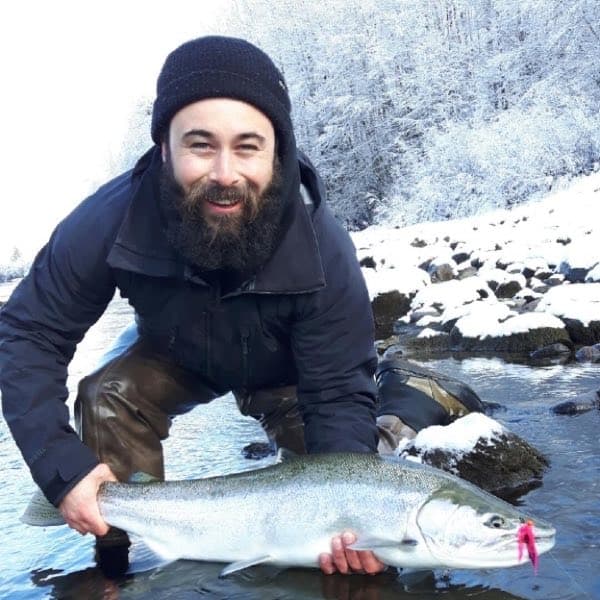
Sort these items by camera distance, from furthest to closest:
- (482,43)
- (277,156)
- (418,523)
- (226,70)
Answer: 1. (482,43)
2. (277,156)
3. (226,70)
4. (418,523)

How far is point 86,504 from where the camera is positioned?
9.52 feet

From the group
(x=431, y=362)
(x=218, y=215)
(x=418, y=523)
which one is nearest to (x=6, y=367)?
(x=218, y=215)

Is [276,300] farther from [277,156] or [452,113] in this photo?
[452,113]

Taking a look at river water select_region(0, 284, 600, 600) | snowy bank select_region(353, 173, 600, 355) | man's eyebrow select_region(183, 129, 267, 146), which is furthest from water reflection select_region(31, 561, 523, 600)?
snowy bank select_region(353, 173, 600, 355)

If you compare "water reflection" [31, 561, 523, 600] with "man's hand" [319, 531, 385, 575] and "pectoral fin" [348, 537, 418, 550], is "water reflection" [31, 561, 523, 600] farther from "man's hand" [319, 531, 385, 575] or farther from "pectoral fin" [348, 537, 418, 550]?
"pectoral fin" [348, 537, 418, 550]

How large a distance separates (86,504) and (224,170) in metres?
1.40

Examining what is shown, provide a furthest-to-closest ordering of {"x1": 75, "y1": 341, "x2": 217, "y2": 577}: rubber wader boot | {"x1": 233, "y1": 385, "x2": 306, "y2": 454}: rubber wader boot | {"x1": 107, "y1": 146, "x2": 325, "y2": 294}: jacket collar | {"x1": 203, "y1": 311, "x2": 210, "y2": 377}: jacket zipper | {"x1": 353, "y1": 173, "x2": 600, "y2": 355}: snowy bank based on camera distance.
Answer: {"x1": 353, "y1": 173, "x2": 600, "y2": 355}: snowy bank, {"x1": 233, "y1": 385, "x2": 306, "y2": 454}: rubber wader boot, {"x1": 75, "y1": 341, "x2": 217, "y2": 577}: rubber wader boot, {"x1": 203, "y1": 311, "x2": 210, "y2": 377}: jacket zipper, {"x1": 107, "y1": 146, "x2": 325, "y2": 294}: jacket collar

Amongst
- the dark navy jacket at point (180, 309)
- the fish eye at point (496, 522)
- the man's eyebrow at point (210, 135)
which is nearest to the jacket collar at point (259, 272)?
the dark navy jacket at point (180, 309)

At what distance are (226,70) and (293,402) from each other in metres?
1.73

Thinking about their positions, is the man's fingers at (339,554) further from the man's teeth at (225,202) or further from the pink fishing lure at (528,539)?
the man's teeth at (225,202)

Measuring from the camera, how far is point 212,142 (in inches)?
119

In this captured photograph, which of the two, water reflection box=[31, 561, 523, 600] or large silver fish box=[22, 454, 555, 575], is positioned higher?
large silver fish box=[22, 454, 555, 575]

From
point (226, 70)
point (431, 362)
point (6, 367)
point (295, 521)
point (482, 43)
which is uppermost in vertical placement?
point (482, 43)

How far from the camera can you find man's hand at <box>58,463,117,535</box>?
2904 millimetres
